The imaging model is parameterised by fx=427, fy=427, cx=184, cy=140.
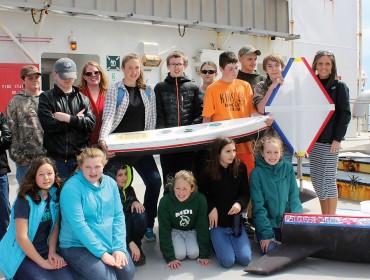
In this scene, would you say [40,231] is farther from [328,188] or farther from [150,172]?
[328,188]

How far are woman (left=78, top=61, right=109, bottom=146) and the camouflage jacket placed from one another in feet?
1.59

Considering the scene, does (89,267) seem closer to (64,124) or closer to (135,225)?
(135,225)

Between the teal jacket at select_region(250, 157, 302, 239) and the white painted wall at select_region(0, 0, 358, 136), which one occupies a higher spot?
the white painted wall at select_region(0, 0, 358, 136)

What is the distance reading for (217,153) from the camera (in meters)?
3.66

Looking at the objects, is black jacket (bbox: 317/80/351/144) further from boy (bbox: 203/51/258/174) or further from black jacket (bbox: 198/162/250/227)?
black jacket (bbox: 198/162/250/227)

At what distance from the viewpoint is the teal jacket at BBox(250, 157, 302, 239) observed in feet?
12.0

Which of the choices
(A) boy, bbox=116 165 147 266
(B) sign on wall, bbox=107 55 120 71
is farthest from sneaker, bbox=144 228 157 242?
(B) sign on wall, bbox=107 55 120 71

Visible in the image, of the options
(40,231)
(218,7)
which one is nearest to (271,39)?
(218,7)

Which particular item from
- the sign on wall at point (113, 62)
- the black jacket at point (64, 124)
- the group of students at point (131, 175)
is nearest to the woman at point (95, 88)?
the group of students at point (131, 175)

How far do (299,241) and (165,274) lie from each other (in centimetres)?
110

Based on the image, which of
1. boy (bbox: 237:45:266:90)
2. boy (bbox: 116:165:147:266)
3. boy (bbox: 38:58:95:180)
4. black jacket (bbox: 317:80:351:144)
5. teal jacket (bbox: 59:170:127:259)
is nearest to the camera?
teal jacket (bbox: 59:170:127:259)

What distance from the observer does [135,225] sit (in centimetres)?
352

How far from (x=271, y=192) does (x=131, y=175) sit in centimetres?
121

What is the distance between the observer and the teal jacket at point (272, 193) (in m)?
3.65
